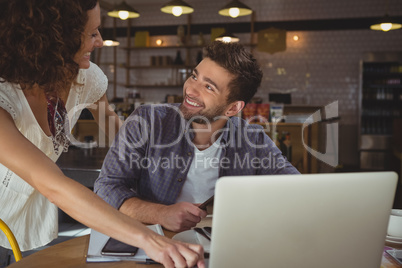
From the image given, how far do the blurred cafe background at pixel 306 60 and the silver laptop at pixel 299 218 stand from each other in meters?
6.01

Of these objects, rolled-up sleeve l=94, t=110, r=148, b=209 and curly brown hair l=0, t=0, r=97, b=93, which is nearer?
curly brown hair l=0, t=0, r=97, b=93

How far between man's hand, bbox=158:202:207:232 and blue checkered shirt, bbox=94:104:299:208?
0.31 m

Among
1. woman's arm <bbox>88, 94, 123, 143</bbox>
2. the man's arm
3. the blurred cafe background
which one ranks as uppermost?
the blurred cafe background

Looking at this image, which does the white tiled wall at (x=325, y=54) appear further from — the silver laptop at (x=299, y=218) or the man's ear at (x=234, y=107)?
the silver laptop at (x=299, y=218)

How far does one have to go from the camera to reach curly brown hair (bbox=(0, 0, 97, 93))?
3.62 ft

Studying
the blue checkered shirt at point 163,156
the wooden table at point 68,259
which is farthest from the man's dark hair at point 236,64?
→ the wooden table at point 68,259

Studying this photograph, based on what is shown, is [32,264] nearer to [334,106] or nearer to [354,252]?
[354,252]

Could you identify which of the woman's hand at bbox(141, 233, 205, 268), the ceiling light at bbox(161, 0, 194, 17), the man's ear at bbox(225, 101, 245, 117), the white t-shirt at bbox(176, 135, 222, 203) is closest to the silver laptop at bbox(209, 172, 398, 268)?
the woman's hand at bbox(141, 233, 205, 268)

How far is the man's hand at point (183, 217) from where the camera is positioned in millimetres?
1320

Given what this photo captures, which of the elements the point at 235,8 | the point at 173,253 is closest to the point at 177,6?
the point at 235,8

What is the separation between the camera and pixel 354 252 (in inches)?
31.8

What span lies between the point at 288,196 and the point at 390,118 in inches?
307

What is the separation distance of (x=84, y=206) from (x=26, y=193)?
0.75 metres

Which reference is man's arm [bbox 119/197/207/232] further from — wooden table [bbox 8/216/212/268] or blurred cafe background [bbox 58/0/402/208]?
blurred cafe background [bbox 58/0/402/208]
